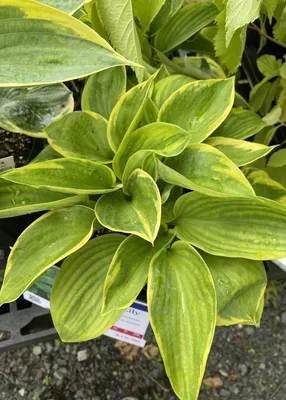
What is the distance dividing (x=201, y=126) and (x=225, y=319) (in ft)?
0.75

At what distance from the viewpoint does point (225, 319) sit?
591 millimetres

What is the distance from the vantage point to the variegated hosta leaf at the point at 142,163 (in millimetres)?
536

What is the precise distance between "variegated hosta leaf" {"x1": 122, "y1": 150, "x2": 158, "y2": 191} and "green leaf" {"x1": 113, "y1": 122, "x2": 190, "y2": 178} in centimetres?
1

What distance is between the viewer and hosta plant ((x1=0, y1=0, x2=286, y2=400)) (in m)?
0.52

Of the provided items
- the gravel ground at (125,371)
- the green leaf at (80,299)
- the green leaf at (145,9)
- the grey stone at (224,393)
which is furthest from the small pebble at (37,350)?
the green leaf at (145,9)

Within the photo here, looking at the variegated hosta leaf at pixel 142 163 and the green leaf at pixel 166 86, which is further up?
the green leaf at pixel 166 86

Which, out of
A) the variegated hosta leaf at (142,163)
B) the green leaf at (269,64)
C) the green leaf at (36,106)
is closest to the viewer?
the variegated hosta leaf at (142,163)

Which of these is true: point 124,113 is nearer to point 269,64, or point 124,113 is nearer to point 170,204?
point 170,204

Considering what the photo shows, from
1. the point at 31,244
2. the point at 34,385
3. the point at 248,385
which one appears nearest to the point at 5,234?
the point at 31,244

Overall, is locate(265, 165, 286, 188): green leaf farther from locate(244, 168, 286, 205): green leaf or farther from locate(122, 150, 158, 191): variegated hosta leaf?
locate(122, 150, 158, 191): variegated hosta leaf

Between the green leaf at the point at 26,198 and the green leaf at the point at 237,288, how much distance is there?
0.60ft

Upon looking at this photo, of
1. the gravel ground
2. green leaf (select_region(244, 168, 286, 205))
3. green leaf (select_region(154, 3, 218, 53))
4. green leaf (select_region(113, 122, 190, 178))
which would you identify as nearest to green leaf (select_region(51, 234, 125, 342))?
green leaf (select_region(113, 122, 190, 178))

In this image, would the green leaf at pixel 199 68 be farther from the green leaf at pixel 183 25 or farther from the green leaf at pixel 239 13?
the green leaf at pixel 239 13

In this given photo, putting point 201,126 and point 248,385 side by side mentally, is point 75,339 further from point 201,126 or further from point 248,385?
point 248,385
